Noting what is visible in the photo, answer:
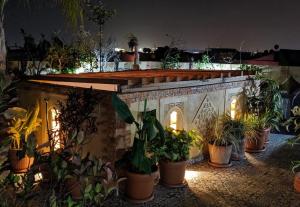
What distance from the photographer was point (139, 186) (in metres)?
6.03

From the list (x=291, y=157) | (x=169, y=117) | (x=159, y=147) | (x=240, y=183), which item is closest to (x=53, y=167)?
(x=159, y=147)

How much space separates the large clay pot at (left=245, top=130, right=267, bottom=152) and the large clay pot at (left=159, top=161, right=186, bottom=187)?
326 centimetres

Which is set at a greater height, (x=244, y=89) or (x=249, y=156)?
(x=244, y=89)

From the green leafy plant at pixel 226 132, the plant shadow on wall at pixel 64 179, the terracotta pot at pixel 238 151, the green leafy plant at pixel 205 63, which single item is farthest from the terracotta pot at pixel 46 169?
the green leafy plant at pixel 205 63

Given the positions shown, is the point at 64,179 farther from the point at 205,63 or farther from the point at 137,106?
the point at 205,63

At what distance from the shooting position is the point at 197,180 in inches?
285

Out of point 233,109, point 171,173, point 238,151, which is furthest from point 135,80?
point 233,109

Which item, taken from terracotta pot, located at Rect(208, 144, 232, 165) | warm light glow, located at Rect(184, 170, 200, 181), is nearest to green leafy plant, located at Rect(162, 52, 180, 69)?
terracotta pot, located at Rect(208, 144, 232, 165)

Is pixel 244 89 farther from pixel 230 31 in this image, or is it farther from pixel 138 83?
pixel 230 31

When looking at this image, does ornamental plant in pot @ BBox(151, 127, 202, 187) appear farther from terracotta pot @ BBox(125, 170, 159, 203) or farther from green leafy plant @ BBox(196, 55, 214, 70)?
green leafy plant @ BBox(196, 55, 214, 70)

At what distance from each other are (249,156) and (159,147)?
3635 mm

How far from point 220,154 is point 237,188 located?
3.91ft

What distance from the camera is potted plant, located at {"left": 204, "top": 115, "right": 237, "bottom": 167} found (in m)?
7.98

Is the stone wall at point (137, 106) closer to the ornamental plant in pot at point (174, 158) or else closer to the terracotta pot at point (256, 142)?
the ornamental plant in pot at point (174, 158)
